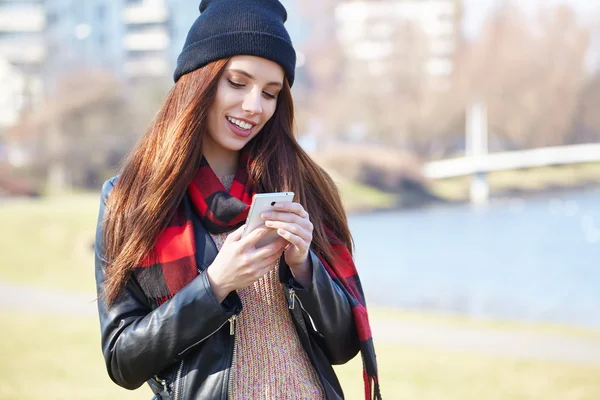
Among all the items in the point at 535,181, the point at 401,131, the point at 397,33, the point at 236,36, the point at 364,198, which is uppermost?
the point at 397,33

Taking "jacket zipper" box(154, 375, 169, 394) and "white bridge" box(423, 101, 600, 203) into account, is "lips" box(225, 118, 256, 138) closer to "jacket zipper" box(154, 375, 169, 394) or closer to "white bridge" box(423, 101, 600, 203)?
"jacket zipper" box(154, 375, 169, 394)

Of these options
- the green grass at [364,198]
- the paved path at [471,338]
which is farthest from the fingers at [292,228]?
the green grass at [364,198]

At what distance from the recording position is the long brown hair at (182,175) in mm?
1334

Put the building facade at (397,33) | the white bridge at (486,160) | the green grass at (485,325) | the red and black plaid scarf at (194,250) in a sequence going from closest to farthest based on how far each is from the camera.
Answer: the red and black plaid scarf at (194,250)
the green grass at (485,325)
the white bridge at (486,160)
the building facade at (397,33)

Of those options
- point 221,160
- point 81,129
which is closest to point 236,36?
point 221,160

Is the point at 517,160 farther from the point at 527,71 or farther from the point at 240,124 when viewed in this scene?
the point at 240,124

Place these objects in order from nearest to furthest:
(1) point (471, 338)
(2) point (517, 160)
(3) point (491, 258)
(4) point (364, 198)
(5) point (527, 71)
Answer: (1) point (471, 338) < (3) point (491, 258) < (4) point (364, 198) < (2) point (517, 160) < (5) point (527, 71)

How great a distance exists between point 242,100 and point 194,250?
31 cm

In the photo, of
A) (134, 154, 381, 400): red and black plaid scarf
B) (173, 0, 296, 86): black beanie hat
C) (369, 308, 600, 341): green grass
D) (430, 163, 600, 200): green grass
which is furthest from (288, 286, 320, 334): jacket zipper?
(430, 163, 600, 200): green grass

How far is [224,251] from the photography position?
4.08 ft

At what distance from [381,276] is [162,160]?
11.8 meters

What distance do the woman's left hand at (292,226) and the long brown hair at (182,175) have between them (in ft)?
0.55

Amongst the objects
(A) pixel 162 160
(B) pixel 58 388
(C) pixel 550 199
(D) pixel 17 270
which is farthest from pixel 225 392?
(C) pixel 550 199

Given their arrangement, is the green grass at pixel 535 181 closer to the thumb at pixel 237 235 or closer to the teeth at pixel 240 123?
the teeth at pixel 240 123
